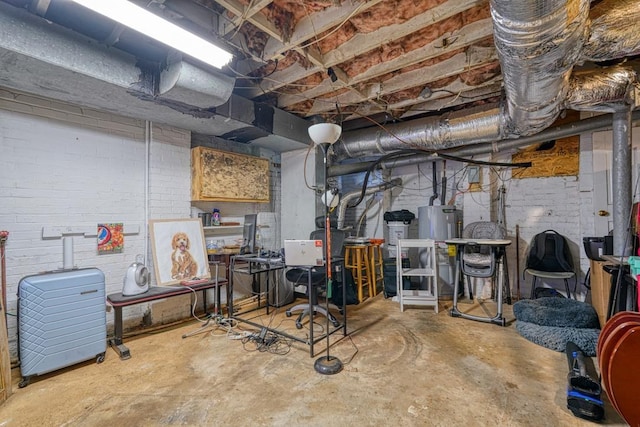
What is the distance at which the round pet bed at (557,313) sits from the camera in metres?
2.79

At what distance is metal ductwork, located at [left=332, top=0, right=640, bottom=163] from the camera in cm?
154

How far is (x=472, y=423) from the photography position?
5.62 ft

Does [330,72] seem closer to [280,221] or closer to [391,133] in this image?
[391,133]

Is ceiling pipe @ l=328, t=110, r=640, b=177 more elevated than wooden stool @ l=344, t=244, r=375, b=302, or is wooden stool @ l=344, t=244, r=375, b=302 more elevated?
ceiling pipe @ l=328, t=110, r=640, b=177

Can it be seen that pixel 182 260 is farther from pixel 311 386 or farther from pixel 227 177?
pixel 311 386

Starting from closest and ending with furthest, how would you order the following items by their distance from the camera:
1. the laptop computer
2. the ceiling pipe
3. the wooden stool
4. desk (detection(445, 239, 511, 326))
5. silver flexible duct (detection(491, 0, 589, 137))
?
1. silver flexible duct (detection(491, 0, 589, 137))
2. the laptop computer
3. desk (detection(445, 239, 511, 326))
4. the ceiling pipe
5. the wooden stool

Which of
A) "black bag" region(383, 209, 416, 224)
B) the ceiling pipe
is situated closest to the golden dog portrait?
the ceiling pipe

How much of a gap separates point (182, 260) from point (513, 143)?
4379 mm

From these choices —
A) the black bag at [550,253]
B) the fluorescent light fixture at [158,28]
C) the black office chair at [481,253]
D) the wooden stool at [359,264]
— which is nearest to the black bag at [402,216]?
the wooden stool at [359,264]

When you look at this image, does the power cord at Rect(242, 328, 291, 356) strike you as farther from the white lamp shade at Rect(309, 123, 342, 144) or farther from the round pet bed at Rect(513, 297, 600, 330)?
the round pet bed at Rect(513, 297, 600, 330)

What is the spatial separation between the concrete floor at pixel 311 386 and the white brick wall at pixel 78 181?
872mm

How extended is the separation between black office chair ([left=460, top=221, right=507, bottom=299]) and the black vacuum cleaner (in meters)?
1.38

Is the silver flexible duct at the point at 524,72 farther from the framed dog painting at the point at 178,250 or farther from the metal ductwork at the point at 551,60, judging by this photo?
the framed dog painting at the point at 178,250

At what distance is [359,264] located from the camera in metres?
4.30
